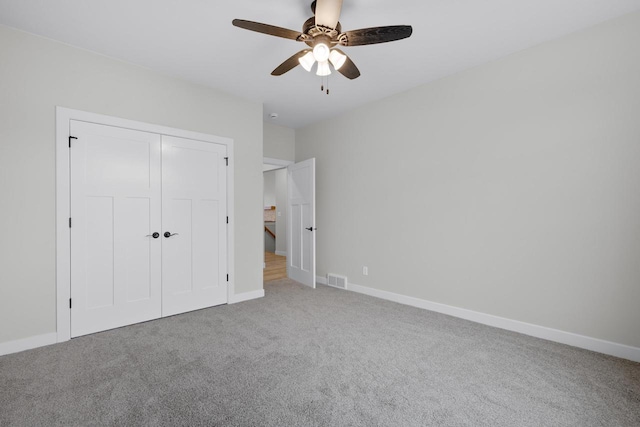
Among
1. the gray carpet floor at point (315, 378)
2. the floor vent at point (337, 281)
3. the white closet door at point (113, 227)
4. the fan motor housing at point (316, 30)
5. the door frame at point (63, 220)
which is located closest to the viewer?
the gray carpet floor at point (315, 378)

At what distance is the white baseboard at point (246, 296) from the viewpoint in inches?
151

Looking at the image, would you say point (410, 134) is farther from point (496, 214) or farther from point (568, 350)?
point (568, 350)

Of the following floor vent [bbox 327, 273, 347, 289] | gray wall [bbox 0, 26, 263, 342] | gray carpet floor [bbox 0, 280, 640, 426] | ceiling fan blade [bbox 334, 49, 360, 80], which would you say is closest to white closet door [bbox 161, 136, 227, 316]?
gray carpet floor [bbox 0, 280, 640, 426]

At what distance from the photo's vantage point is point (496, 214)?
9.89 ft

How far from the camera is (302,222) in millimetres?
4918

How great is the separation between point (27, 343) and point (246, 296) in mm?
2103

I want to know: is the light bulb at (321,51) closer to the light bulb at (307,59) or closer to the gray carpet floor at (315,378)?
the light bulb at (307,59)

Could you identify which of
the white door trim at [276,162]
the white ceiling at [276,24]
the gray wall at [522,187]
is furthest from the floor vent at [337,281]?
the white ceiling at [276,24]

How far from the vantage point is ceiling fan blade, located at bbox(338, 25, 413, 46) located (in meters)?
1.91

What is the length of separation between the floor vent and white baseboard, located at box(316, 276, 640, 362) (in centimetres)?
69

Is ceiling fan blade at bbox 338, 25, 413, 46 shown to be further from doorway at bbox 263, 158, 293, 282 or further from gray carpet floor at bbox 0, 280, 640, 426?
doorway at bbox 263, 158, 293, 282

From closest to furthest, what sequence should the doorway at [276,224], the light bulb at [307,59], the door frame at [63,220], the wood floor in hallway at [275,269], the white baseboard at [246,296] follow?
the light bulb at [307,59] < the door frame at [63,220] < the white baseboard at [246,296] < the wood floor in hallway at [275,269] < the doorway at [276,224]

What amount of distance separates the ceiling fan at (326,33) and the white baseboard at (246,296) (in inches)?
115

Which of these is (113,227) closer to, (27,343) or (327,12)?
(27,343)
